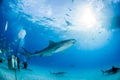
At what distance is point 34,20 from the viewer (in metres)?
3.72

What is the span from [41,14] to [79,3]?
1.97 feet

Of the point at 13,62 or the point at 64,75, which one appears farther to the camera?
the point at 13,62

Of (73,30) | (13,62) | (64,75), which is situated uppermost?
(73,30)

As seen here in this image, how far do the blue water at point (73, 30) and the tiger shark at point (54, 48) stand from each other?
0.16ft

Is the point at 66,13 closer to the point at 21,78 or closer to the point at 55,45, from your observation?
the point at 55,45

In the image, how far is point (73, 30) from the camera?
3631 millimetres

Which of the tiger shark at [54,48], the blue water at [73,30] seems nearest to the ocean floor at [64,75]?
the blue water at [73,30]

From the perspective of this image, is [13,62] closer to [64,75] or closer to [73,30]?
[64,75]

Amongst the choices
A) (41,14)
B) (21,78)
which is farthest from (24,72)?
(41,14)

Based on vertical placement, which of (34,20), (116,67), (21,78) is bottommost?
(21,78)

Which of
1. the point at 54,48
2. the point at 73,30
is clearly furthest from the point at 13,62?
the point at 73,30

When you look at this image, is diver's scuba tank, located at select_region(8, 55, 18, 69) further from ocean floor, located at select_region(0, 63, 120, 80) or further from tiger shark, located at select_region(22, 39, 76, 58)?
tiger shark, located at select_region(22, 39, 76, 58)

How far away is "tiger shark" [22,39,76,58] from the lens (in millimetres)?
3617

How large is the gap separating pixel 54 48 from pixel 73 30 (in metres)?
0.40
